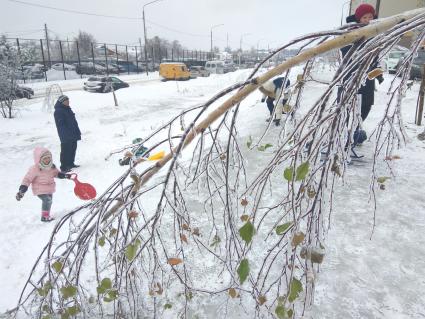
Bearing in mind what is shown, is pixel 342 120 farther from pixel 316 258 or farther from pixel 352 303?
pixel 352 303

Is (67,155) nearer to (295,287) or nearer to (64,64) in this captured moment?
(295,287)

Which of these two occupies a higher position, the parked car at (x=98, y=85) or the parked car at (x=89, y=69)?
the parked car at (x=89, y=69)

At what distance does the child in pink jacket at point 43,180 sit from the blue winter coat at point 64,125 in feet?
5.90

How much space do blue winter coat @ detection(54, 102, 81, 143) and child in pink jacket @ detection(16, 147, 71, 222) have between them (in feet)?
5.90

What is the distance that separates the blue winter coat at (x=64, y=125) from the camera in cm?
619

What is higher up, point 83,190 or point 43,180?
point 43,180

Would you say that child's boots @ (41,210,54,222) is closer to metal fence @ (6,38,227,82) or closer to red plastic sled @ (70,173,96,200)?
red plastic sled @ (70,173,96,200)

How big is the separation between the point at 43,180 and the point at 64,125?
221 centimetres

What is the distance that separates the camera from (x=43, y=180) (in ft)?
14.3

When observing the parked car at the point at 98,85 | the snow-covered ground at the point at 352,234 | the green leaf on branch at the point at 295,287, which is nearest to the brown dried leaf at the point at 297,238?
the green leaf on branch at the point at 295,287

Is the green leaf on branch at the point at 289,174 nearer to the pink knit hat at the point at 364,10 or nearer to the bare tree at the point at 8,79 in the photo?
the pink knit hat at the point at 364,10

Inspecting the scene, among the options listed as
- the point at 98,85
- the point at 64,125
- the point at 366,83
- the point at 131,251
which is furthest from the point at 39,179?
the point at 98,85

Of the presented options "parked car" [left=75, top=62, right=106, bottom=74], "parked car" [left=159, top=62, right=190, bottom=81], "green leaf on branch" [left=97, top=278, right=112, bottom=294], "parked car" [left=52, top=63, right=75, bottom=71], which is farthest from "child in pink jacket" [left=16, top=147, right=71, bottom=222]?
"parked car" [left=52, top=63, right=75, bottom=71]

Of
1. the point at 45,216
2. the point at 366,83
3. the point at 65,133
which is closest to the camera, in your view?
the point at 45,216
